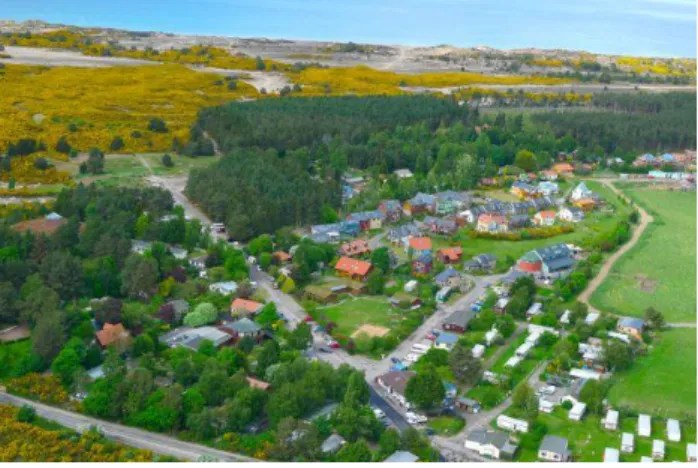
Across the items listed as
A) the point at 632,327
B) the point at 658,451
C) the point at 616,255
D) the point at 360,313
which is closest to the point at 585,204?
the point at 616,255

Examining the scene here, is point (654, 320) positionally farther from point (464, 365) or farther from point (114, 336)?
point (114, 336)

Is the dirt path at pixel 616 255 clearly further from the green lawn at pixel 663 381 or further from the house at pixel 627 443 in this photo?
the house at pixel 627 443

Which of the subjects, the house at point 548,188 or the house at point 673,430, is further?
the house at point 548,188

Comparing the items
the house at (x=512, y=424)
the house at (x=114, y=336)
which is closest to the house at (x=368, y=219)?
the house at (x=114, y=336)

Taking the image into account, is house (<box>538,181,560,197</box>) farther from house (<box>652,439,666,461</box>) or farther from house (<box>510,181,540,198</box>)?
house (<box>652,439,666,461</box>)

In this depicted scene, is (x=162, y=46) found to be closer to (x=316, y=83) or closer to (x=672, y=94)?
(x=316, y=83)

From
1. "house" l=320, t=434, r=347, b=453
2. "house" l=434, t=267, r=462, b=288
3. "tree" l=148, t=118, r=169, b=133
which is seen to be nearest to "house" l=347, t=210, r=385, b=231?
"house" l=434, t=267, r=462, b=288
